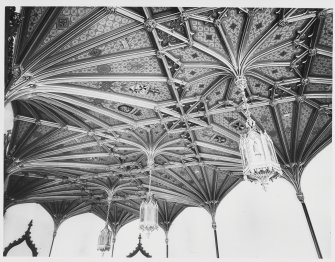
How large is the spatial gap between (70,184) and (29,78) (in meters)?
13.9

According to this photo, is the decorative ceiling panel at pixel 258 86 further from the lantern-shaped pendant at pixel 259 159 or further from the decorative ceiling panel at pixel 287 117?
the lantern-shaped pendant at pixel 259 159

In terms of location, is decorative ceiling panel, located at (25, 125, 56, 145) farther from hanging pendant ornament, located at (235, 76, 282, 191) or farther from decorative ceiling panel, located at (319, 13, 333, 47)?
decorative ceiling panel, located at (319, 13, 333, 47)

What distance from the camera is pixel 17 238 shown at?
71.2 ft

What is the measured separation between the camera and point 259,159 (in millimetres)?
7688

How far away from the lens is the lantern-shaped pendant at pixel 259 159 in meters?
7.54

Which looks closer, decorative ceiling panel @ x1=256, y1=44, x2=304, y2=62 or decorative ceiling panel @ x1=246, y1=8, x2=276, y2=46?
decorative ceiling panel @ x1=246, y1=8, x2=276, y2=46

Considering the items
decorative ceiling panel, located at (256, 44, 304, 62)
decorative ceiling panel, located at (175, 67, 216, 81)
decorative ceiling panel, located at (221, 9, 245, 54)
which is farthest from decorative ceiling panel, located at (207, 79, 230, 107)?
decorative ceiling panel, located at (221, 9, 245, 54)

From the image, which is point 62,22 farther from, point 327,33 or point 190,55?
point 327,33

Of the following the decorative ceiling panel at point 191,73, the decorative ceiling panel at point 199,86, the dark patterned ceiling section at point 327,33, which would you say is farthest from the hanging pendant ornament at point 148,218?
the dark patterned ceiling section at point 327,33

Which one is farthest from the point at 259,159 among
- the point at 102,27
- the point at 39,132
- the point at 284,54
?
the point at 39,132

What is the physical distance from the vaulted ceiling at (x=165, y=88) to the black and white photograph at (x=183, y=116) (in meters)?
0.06

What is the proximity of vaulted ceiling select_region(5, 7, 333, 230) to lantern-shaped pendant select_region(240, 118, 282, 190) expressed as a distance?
127 inches

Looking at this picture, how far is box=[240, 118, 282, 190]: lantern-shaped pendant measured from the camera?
7.54 m

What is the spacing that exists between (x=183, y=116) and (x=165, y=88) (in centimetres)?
186
